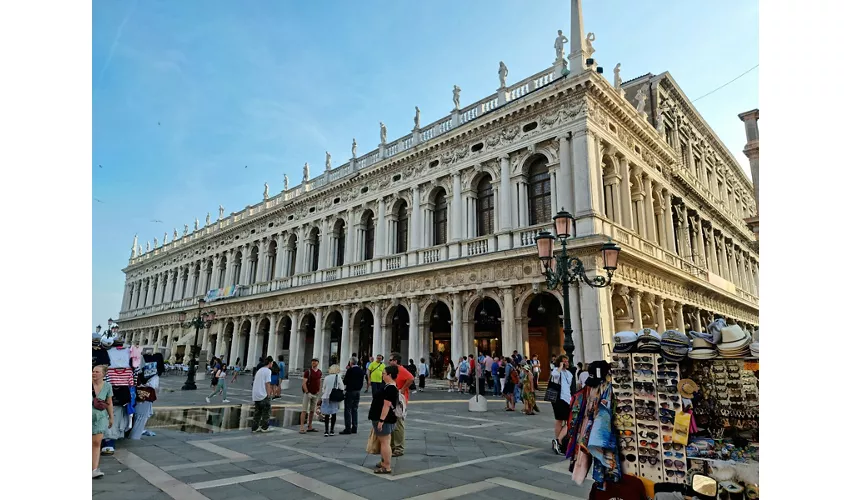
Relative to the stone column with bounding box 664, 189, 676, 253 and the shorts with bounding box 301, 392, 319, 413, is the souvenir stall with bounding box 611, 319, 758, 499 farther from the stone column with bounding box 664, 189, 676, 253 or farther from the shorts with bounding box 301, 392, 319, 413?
the stone column with bounding box 664, 189, 676, 253

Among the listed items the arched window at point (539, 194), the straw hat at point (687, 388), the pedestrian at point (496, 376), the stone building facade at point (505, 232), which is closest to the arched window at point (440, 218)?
the stone building facade at point (505, 232)

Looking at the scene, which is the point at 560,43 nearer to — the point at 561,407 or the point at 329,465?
the point at 561,407

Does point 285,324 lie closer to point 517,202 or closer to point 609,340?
point 517,202

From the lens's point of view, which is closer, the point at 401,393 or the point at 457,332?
the point at 401,393

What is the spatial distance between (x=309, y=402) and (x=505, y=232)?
11.2 meters

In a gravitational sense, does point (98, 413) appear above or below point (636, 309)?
below

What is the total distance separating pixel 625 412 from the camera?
4230 millimetres

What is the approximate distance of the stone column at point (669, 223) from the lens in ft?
71.9

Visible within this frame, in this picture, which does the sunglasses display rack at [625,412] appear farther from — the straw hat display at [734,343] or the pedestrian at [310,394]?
the pedestrian at [310,394]

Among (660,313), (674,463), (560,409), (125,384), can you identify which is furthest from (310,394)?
(660,313)

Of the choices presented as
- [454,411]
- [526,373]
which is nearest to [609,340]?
[526,373]

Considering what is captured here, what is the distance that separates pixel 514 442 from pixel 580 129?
1263cm

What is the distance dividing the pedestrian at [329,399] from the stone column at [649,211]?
15.8 metres

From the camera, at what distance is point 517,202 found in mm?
18875
